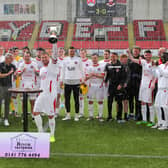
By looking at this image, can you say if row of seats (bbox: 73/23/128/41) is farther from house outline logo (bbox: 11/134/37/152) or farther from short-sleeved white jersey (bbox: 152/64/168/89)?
house outline logo (bbox: 11/134/37/152)

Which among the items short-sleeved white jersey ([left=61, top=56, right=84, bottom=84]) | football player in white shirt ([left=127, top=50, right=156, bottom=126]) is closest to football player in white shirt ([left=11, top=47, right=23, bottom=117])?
short-sleeved white jersey ([left=61, top=56, right=84, bottom=84])

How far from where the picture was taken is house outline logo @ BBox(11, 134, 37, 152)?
505cm

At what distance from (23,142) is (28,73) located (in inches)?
137

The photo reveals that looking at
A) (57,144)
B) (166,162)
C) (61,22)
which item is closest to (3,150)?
(57,144)

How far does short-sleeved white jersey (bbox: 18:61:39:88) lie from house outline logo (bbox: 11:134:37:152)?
11.1 feet

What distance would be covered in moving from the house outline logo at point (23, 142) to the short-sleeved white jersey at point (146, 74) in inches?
138

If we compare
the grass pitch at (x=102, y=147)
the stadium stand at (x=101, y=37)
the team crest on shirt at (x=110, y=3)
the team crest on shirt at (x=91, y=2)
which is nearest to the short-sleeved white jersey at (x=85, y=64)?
the grass pitch at (x=102, y=147)

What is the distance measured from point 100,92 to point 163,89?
6.06 ft

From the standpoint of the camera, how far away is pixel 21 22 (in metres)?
39.1

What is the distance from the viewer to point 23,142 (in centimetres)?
505

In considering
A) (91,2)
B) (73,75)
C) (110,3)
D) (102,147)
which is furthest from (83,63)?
(91,2)

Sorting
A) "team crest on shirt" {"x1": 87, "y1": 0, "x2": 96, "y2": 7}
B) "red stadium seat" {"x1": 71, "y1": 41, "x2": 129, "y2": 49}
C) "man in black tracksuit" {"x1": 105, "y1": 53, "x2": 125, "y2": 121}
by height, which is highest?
"team crest on shirt" {"x1": 87, "y1": 0, "x2": 96, "y2": 7}

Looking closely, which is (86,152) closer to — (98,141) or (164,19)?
(98,141)

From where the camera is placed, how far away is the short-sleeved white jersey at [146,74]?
757 centimetres
